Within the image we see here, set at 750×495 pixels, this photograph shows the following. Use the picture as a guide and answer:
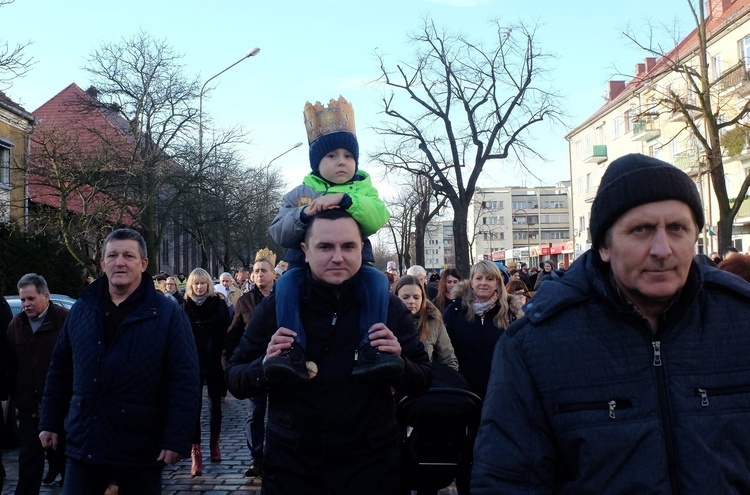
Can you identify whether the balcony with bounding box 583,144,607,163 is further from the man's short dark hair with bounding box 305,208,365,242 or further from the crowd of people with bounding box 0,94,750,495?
the man's short dark hair with bounding box 305,208,365,242

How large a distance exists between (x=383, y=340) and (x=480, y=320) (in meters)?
3.64

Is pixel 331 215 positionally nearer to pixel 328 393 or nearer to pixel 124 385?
pixel 328 393

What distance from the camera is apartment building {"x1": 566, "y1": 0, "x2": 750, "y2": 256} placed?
2558 cm

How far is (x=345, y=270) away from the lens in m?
3.15

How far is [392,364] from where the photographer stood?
301 cm

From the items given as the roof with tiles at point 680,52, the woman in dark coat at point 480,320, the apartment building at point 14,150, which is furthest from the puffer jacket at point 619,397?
the apartment building at point 14,150

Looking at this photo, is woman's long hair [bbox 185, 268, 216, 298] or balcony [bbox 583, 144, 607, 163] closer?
woman's long hair [bbox 185, 268, 216, 298]

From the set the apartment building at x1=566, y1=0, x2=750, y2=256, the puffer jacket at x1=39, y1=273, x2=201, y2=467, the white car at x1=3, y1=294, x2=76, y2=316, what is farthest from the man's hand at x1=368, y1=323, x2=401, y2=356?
the apartment building at x1=566, y1=0, x2=750, y2=256

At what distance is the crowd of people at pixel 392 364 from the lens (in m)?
1.97

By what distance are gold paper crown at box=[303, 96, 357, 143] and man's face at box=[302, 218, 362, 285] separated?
0.78 metres

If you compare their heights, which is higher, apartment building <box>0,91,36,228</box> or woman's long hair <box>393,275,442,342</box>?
apartment building <box>0,91,36,228</box>

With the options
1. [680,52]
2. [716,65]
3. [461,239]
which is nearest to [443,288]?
[461,239]

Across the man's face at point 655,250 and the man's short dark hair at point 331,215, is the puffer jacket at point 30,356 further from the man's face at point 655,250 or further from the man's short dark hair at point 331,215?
the man's face at point 655,250

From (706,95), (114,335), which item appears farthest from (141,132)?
(114,335)
